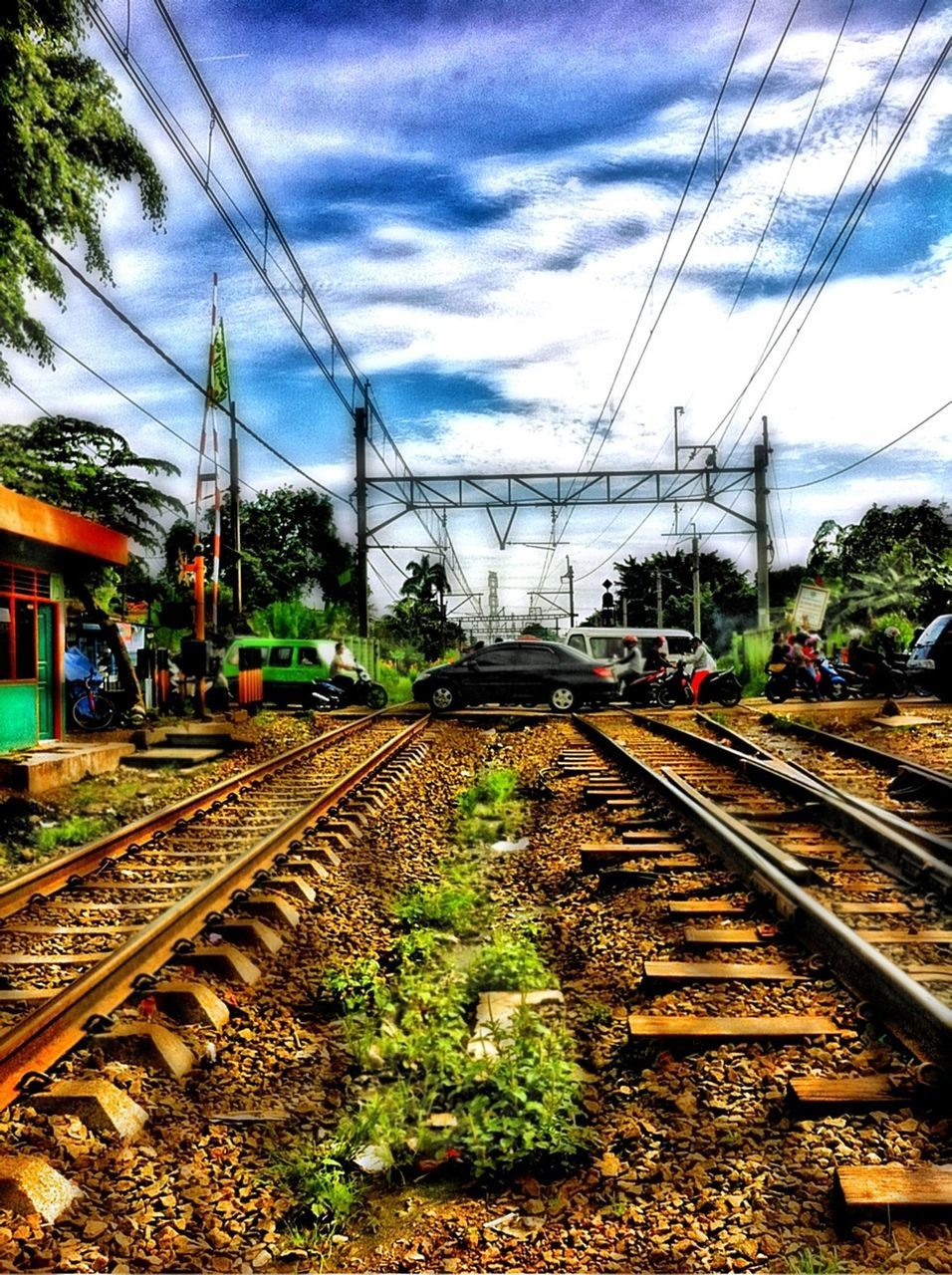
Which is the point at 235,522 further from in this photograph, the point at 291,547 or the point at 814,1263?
the point at 291,547

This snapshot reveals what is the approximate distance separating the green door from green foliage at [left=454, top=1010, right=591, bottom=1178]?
12.8m

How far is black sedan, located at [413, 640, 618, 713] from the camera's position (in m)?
20.3

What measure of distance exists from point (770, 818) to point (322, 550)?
55795mm

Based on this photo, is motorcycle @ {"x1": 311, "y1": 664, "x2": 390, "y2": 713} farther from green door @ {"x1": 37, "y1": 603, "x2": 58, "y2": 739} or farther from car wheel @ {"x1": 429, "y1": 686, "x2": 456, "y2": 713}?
green door @ {"x1": 37, "y1": 603, "x2": 58, "y2": 739}

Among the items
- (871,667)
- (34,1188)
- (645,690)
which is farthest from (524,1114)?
(645,690)

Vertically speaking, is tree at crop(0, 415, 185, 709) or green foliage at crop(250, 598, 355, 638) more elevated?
tree at crop(0, 415, 185, 709)

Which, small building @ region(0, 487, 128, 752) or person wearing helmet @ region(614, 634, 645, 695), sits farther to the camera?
person wearing helmet @ region(614, 634, 645, 695)

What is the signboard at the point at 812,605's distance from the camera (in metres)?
27.7

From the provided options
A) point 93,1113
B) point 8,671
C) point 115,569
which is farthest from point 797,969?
point 115,569

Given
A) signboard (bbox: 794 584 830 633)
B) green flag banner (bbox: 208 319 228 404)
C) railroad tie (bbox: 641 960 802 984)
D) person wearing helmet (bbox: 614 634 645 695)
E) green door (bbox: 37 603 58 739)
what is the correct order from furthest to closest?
signboard (bbox: 794 584 830 633)
person wearing helmet (bbox: 614 634 645 695)
green flag banner (bbox: 208 319 228 404)
green door (bbox: 37 603 58 739)
railroad tie (bbox: 641 960 802 984)

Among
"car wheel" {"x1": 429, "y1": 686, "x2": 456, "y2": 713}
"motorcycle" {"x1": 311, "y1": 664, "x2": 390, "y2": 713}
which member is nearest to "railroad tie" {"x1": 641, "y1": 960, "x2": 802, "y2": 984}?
"car wheel" {"x1": 429, "y1": 686, "x2": 456, "y2": 713}

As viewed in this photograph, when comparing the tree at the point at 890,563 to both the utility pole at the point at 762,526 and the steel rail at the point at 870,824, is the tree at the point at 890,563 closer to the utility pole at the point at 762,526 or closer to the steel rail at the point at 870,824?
the utility pole at the point at 762,526

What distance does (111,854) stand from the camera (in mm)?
7152

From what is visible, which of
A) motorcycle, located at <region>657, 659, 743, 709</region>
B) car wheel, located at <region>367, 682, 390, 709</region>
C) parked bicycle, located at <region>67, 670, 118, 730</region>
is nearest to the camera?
parked bicycle, located at <region>67, 670, 118, 730</region>
